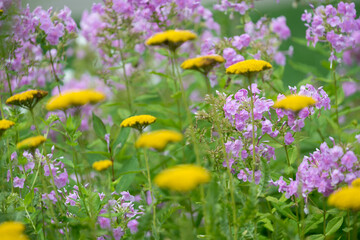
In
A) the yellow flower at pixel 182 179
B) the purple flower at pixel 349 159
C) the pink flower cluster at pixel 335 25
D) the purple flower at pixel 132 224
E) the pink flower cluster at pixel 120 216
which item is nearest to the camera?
the yellow flower at pixel 182 179

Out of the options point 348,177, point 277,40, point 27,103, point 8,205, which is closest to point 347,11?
point 277,40

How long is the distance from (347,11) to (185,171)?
69.5 inches

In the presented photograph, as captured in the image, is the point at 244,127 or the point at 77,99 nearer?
the point at 77,99

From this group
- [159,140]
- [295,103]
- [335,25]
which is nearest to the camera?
[159,140]

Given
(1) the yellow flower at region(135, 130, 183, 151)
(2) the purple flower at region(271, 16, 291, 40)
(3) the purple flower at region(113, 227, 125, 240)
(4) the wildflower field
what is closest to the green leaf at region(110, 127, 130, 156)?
(4) the wildflower field

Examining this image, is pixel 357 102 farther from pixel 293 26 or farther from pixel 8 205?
pixel 293 26

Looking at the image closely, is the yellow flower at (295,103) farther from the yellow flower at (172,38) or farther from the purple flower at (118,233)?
the purple flower at (118,233)

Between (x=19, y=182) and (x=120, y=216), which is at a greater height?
(x=19, y=182)

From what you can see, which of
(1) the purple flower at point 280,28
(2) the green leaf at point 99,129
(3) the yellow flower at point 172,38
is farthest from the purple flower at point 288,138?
(1) the purple flower at point 280,28

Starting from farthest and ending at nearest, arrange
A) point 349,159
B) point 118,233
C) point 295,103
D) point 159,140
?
point 118,233
point 349,159
point 295,103
point 159,140

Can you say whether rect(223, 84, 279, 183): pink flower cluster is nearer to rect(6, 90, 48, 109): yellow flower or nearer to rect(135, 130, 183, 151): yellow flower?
rect(135, 130, 183, 151): yellow flower

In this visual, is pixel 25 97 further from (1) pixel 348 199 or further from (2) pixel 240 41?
(2) pixel 240 41

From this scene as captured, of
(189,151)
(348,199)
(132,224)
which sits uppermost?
(348,199)

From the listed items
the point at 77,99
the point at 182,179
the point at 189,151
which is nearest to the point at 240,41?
the point at 189,151
